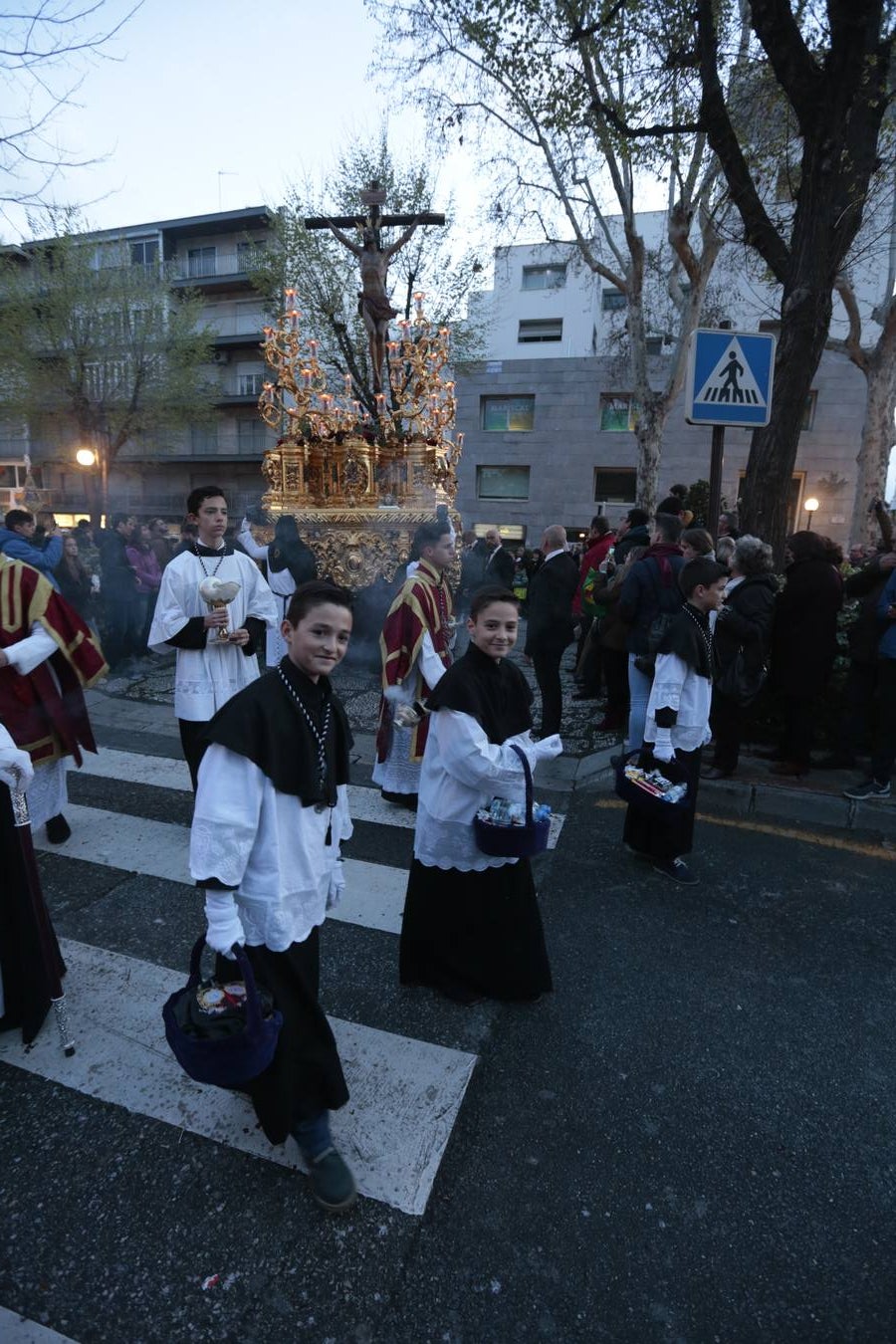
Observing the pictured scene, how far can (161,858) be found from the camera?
4.46 m

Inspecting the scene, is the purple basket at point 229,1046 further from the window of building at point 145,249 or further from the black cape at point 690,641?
the window of building at point 145,249

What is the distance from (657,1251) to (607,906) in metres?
1.94

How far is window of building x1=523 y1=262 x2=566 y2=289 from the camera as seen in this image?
2789 cm

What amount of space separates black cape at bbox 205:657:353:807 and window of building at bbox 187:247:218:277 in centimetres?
3525

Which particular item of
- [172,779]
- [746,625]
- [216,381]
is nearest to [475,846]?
[746,625]

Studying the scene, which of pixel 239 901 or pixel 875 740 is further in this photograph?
pixel 875 740

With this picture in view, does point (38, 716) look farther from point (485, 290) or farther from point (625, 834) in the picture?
point (485, 290)

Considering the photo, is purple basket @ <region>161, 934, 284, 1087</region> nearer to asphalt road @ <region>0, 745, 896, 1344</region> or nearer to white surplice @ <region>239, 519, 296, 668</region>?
asphalt road @ <region>0, 745, 896, 1344</region>

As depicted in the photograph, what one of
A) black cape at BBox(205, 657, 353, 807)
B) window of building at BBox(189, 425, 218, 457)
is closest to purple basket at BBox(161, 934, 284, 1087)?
black cape at BBox(205, 657, 353, 807)

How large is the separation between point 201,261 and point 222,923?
120 feet

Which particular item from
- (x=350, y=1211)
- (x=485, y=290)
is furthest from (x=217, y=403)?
(x=350, y=1211)

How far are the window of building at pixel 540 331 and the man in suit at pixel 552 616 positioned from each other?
2483cm

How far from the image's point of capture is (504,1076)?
110 inches

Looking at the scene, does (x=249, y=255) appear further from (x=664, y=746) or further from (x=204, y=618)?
(x=664, y=746)
